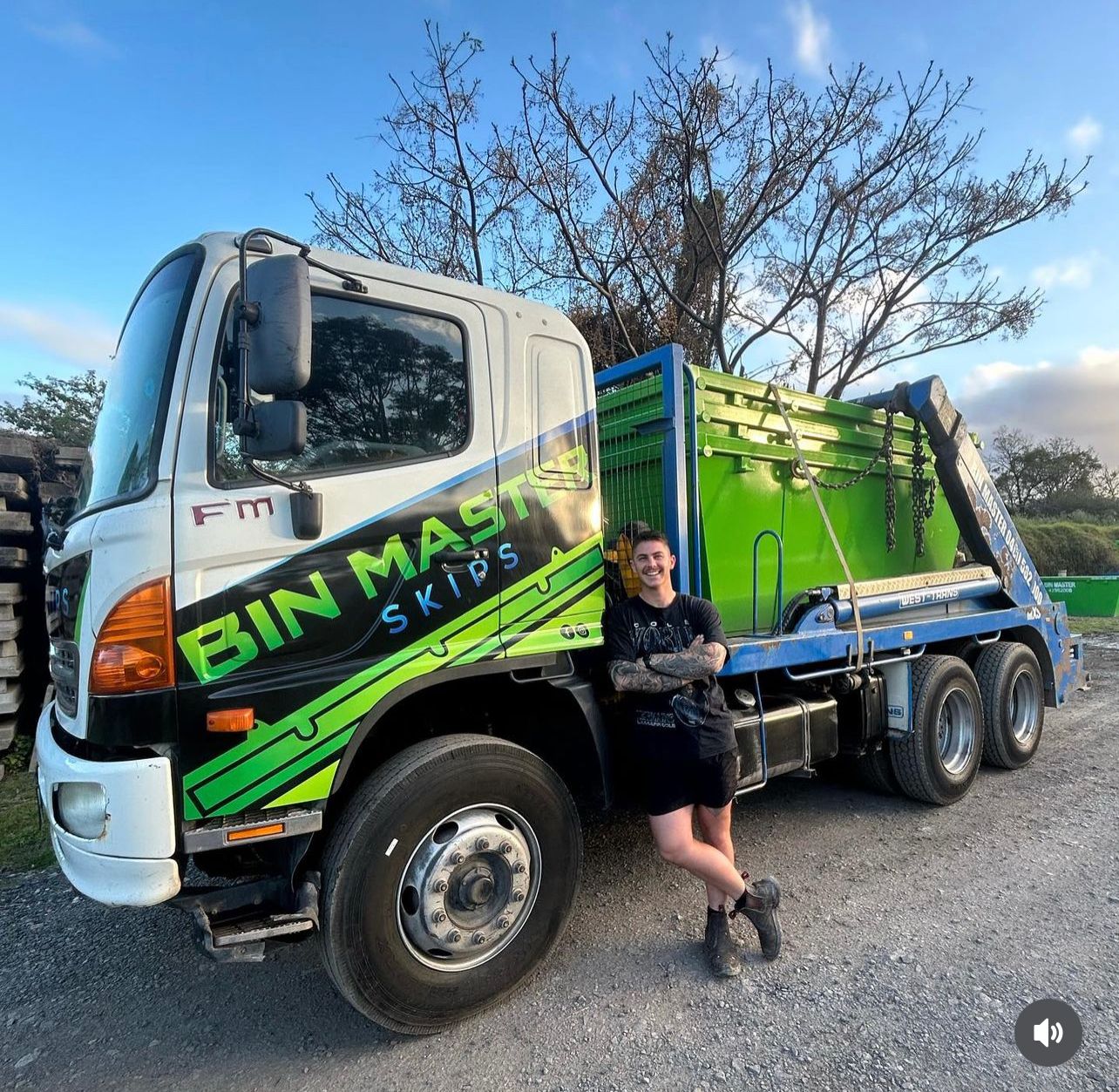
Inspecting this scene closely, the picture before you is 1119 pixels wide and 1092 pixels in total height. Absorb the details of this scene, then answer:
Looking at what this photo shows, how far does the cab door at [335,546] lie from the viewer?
231 cm

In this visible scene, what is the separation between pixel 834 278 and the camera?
12.3 m

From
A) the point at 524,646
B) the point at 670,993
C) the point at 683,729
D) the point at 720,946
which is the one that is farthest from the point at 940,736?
the point at 524,646

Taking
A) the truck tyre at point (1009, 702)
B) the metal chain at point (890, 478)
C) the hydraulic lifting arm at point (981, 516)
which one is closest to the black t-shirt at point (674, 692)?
the metal chain at point (890, 478)

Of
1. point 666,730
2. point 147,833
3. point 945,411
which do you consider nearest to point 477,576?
point 666,730

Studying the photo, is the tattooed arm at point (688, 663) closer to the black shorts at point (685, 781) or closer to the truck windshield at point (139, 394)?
the black shorts at point (685, 781)

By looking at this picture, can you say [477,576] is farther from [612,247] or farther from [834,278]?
[834,278]

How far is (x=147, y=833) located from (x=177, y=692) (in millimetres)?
419

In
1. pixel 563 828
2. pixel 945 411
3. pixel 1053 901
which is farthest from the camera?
pixel 945 411

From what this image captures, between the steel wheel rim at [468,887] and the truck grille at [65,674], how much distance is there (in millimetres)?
1248

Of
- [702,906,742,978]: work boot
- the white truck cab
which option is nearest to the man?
[702,906,742,978]: work boot

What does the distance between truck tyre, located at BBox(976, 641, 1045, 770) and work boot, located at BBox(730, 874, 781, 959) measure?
3107mm

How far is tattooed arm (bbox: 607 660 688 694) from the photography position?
2.97 m

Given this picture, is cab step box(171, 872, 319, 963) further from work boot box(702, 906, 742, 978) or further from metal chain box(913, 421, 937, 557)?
metal chain box(913, 421, 937, 557)

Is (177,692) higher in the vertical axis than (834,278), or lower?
lower
